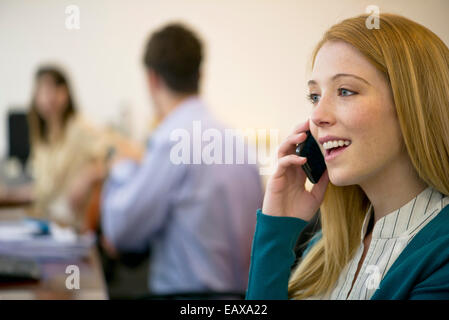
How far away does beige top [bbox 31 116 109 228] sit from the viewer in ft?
7.91

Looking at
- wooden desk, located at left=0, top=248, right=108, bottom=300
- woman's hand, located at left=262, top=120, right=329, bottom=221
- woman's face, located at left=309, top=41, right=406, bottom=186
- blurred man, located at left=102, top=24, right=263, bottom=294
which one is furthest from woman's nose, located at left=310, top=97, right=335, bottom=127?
blurred man, located at left=102, top=24, right=263, bottom=294

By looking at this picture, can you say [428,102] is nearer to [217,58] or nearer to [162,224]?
[162,224]

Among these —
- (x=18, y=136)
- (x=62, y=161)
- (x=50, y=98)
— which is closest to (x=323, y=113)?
(x=62, y=161)

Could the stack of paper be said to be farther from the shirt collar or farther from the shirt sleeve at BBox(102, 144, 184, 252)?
the shirt collar

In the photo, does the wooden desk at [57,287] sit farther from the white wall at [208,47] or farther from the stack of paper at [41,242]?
the white wall at [208,47]

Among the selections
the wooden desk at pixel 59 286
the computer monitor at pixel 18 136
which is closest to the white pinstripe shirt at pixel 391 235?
the wooden desk at pixel 59 286

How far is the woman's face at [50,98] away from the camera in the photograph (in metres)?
2.64

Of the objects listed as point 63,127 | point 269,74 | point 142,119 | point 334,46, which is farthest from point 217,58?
point 334,46

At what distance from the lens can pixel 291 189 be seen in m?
0.74

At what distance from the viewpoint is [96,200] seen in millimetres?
2342

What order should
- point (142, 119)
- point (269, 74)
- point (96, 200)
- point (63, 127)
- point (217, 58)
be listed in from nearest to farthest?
point (269, 74) → point (96, 200) → point (63, 127) → point (217, 58) → point (142, 119)

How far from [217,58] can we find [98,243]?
1.62 metres

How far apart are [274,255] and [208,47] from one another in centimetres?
289

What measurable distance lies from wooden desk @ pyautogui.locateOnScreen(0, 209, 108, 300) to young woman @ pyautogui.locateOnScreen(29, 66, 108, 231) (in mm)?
852
